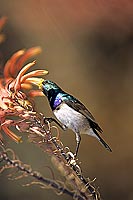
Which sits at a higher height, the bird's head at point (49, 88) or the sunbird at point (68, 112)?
the bird's head at point (49, 88)

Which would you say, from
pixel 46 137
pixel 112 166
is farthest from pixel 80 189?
pixel 112 166

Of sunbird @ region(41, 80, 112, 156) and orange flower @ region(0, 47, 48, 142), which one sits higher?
orange flower @ region(0, 47, 48, 142)

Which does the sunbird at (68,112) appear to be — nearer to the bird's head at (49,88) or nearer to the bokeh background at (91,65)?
the bird's head at (49,88)

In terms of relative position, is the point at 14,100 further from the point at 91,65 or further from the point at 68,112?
the point at 91,65

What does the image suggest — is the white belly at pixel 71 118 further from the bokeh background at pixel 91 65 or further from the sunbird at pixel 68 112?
the bokeh background at pixel 91 65

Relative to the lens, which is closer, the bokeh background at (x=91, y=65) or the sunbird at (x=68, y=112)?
the sunbird at (x=68, y=112)

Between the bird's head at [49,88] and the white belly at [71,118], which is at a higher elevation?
the bird's head at [49,88]

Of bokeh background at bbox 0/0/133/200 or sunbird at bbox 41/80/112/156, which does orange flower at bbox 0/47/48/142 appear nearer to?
sunbird at bbox 41/80/112/156

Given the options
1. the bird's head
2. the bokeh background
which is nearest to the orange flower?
the bird's head

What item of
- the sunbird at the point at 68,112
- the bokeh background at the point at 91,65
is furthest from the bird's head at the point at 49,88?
the bokeh background at the point at 91,65
